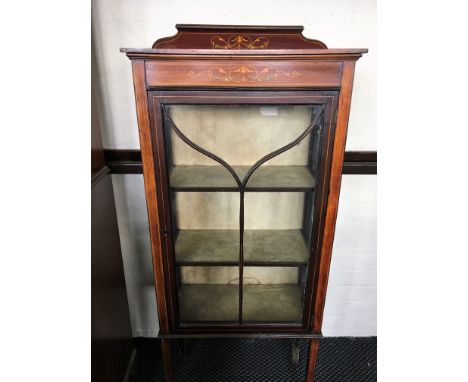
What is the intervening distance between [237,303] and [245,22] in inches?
31.2

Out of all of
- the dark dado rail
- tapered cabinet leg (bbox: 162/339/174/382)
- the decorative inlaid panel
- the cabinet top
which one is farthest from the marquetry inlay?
tapered cabinet leg (bbox: 162/339/174/382)

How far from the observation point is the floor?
1.21m

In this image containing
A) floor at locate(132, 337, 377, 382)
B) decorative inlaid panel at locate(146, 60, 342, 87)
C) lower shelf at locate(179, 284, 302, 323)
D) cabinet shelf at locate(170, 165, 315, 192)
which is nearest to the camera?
decorative inlaid panel at locate(146, 60, 342, 87)

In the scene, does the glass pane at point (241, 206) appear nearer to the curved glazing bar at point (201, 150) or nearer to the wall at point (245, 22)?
the curved glazing bar at point (201, 150)

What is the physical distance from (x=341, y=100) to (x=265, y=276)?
0.59 meters

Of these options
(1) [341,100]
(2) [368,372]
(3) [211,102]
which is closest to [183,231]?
(3) [211,102]

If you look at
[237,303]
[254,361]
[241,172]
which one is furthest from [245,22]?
[254,361]

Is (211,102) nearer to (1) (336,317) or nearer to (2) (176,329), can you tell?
(2) (176,329)

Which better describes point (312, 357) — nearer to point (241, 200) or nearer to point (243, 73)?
point (241, 200)

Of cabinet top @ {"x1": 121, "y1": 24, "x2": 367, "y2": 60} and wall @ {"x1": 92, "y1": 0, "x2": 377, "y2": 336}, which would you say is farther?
wall @ {"x1": 92, "y1": 0, "x2": 377, "y2": 336}

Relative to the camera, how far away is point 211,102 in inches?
30.0

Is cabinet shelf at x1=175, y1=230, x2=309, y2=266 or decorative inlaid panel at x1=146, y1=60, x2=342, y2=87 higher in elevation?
decorative inlaid panel at x1=146, y1=60, x2=342, y2=87

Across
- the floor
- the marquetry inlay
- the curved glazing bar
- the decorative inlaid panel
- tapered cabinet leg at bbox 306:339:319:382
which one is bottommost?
the floor

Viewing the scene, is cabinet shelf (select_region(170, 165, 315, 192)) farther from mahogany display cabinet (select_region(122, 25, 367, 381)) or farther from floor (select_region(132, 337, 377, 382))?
floor (select_region(132, 337, 377, 382))
